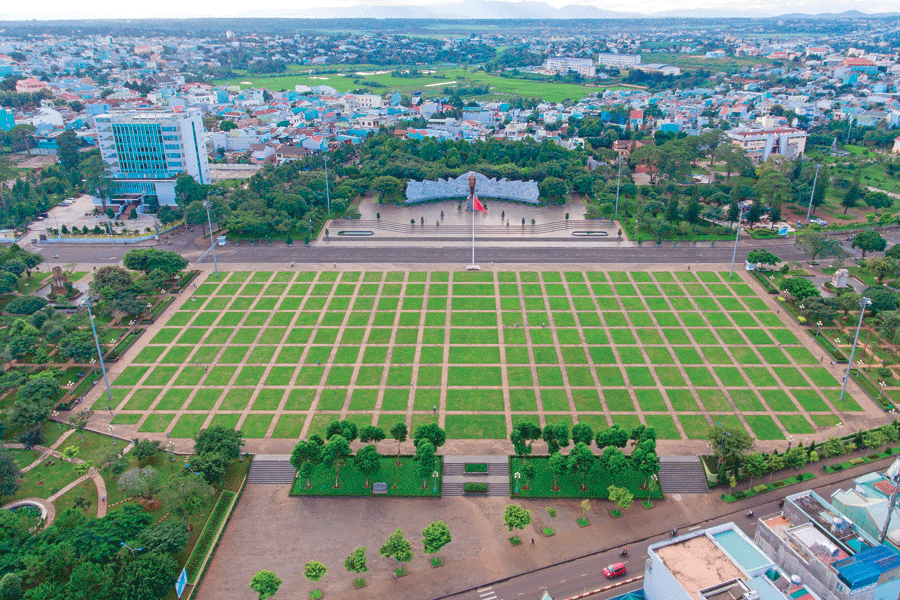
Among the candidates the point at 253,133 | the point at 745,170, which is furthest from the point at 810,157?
the point at 253,133

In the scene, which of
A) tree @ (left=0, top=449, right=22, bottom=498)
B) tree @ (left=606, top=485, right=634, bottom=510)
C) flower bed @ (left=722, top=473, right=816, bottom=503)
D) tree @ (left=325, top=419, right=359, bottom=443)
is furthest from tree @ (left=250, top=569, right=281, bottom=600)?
flower bed @ (left=722, top=473, right=816, bottom=503)

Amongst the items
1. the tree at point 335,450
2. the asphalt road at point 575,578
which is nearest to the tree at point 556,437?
the asphalt road at point 575,578

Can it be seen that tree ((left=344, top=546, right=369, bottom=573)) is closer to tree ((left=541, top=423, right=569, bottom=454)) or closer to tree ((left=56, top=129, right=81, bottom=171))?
tree ((left=541, top=423, right=569, bottom=454))

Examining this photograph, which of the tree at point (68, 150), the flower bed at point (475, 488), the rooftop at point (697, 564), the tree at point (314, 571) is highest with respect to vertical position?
the tree at point (68, 150)

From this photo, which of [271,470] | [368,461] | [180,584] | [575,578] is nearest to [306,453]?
[368,461]

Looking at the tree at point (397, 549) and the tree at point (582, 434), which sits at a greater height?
the tree at point (582, 434)

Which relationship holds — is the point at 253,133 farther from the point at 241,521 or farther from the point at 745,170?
the point at 241,521

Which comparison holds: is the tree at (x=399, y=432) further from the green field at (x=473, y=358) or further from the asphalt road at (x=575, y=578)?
the asphalt road at (x=575, y=578)

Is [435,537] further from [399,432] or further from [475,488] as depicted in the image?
[399,432]
